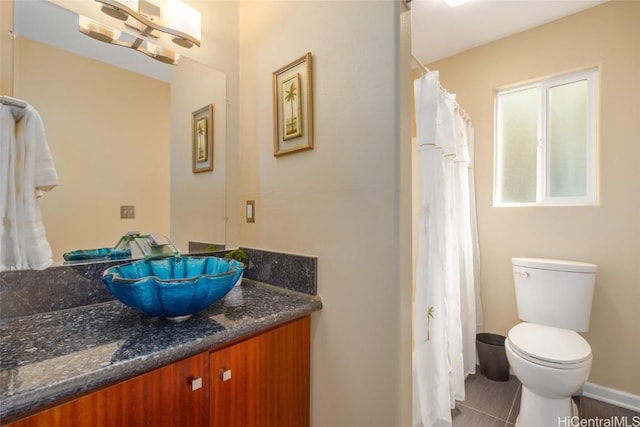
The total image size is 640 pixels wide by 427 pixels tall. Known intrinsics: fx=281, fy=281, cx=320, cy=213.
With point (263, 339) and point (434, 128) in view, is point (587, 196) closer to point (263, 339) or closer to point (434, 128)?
point (434, 128)

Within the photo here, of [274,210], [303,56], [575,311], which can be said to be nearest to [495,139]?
[575,311]

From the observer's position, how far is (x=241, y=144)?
1.52 m

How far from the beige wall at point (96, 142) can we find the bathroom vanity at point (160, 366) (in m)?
0.32

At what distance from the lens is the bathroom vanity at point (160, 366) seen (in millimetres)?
581

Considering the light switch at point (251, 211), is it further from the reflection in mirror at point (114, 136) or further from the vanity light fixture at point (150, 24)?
the vanity light fixture at point (150, 24)

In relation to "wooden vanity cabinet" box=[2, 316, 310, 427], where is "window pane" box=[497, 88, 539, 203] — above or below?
above

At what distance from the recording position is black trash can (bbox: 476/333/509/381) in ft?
6.30

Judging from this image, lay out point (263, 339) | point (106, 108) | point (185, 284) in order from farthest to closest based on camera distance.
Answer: point (106, 108)
point (263, 339)
point (185, 284)

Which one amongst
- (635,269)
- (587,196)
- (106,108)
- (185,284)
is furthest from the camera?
(587,196)

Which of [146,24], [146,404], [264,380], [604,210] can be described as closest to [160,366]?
[146,404]

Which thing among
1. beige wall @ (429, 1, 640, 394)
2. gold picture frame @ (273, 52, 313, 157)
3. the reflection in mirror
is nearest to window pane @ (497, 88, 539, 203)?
beige wall @ (429, 1, 640, 394)

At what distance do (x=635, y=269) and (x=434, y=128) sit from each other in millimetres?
1512

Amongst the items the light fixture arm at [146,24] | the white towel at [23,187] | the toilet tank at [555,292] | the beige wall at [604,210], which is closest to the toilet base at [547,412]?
the toilet tank at [555,292]

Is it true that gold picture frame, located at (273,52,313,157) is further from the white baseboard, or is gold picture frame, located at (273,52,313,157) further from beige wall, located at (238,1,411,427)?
the white baseboard
